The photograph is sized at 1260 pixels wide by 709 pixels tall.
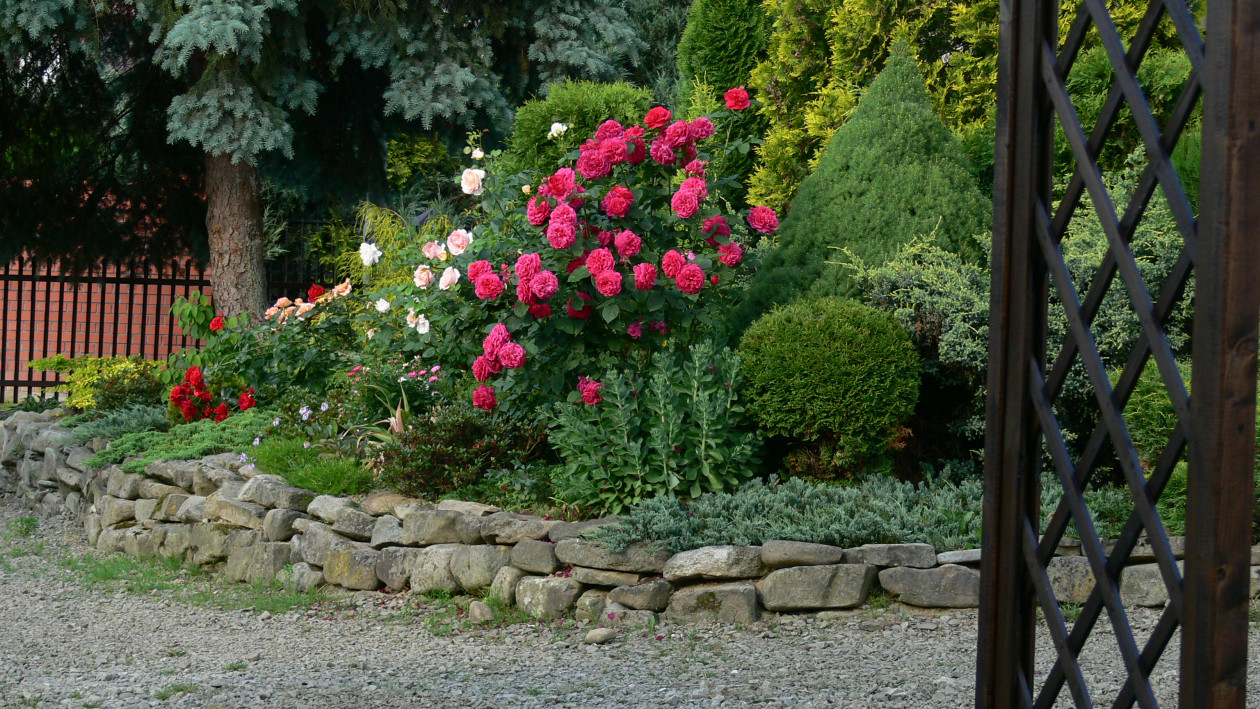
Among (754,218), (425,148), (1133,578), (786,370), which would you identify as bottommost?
(1133,578)

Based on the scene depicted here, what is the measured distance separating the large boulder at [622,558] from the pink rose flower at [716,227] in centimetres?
159

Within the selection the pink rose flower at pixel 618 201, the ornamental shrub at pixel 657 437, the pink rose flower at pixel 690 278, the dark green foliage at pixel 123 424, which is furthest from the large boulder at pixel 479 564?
the dark green foliage at pixel 123 424

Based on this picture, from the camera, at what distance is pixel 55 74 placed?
899 centimetres

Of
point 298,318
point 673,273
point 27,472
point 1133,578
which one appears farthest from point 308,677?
point 27,472

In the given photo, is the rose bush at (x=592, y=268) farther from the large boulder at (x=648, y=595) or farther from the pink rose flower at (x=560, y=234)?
the large boulder at (x=648, y=595)

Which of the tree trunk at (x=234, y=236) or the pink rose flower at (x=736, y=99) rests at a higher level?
the pink rose flower at (x=736, y=99)

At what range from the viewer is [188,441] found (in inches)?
254

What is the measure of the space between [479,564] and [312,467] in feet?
4.75

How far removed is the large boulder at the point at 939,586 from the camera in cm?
393

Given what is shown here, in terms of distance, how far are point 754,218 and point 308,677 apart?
9.45 feet

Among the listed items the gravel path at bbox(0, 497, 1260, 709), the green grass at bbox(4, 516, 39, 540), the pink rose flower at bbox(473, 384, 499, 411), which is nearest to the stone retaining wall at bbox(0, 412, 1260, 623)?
the gravel path at bbox(0, 497, 1260, 709)

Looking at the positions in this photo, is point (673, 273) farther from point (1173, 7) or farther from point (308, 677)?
point (1173, 7)

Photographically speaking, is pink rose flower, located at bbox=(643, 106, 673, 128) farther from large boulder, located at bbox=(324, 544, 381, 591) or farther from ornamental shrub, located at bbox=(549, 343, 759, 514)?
large boulder, located at bbox=(324, 544, 381, 591)

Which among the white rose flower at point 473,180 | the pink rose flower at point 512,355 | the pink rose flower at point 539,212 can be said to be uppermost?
the white rose flower at point 473,180
